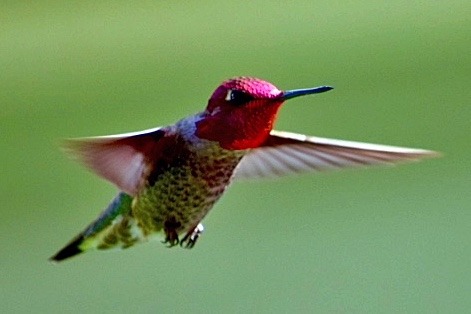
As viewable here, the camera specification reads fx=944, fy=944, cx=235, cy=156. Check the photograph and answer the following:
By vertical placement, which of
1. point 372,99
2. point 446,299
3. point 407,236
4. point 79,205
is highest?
point 372,99

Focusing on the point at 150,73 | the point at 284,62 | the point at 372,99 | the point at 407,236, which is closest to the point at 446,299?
the point at 407,236

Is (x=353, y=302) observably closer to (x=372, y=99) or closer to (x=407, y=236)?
(x=407, y=236)

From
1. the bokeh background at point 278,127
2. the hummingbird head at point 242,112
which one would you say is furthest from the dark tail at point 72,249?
the bokeh background at point 278,127

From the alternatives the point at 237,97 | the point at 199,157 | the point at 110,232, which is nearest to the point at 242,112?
the point at 237,97

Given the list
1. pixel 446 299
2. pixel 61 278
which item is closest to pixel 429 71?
pixel 446 299

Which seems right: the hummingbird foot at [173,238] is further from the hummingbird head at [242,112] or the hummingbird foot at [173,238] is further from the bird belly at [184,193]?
the hummingbird head at [242,112]

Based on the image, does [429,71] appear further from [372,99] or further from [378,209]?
[378,209]

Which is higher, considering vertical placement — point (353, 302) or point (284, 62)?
point (284, 62)
